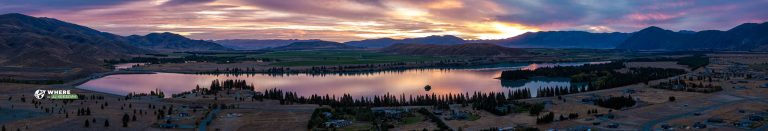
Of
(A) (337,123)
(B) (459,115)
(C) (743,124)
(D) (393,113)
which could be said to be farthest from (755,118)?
(A) (337,123)

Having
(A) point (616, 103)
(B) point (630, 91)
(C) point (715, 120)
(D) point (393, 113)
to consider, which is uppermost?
(B) point (630, 91)

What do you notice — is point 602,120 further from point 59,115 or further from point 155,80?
point 155,80

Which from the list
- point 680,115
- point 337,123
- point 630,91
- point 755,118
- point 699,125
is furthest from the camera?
point 630,91

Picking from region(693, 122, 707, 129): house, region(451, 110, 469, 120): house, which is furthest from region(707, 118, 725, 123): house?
region(451, 110, 469, 120): house

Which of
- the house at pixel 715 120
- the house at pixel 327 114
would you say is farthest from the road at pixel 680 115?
the house at pixel 327 114

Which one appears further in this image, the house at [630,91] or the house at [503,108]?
the house at [630,91]

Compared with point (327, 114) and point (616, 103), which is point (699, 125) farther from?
point (327, 114)

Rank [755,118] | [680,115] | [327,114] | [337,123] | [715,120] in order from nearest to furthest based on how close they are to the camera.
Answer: [715,120] → [337,123] → [755,118] → [680,115] → [327,114]

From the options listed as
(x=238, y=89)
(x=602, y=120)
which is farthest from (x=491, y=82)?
(x=602, y=120)

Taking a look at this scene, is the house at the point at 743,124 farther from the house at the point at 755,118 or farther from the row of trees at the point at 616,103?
the row of trees at the point at 616,103

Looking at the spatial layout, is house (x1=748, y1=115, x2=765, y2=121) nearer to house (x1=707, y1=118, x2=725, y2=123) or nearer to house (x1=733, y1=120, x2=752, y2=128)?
house (x1=733, y1=120, x2=752, y2=128)

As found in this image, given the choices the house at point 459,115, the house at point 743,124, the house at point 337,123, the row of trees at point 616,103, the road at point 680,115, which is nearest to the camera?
the house at point 743,124
